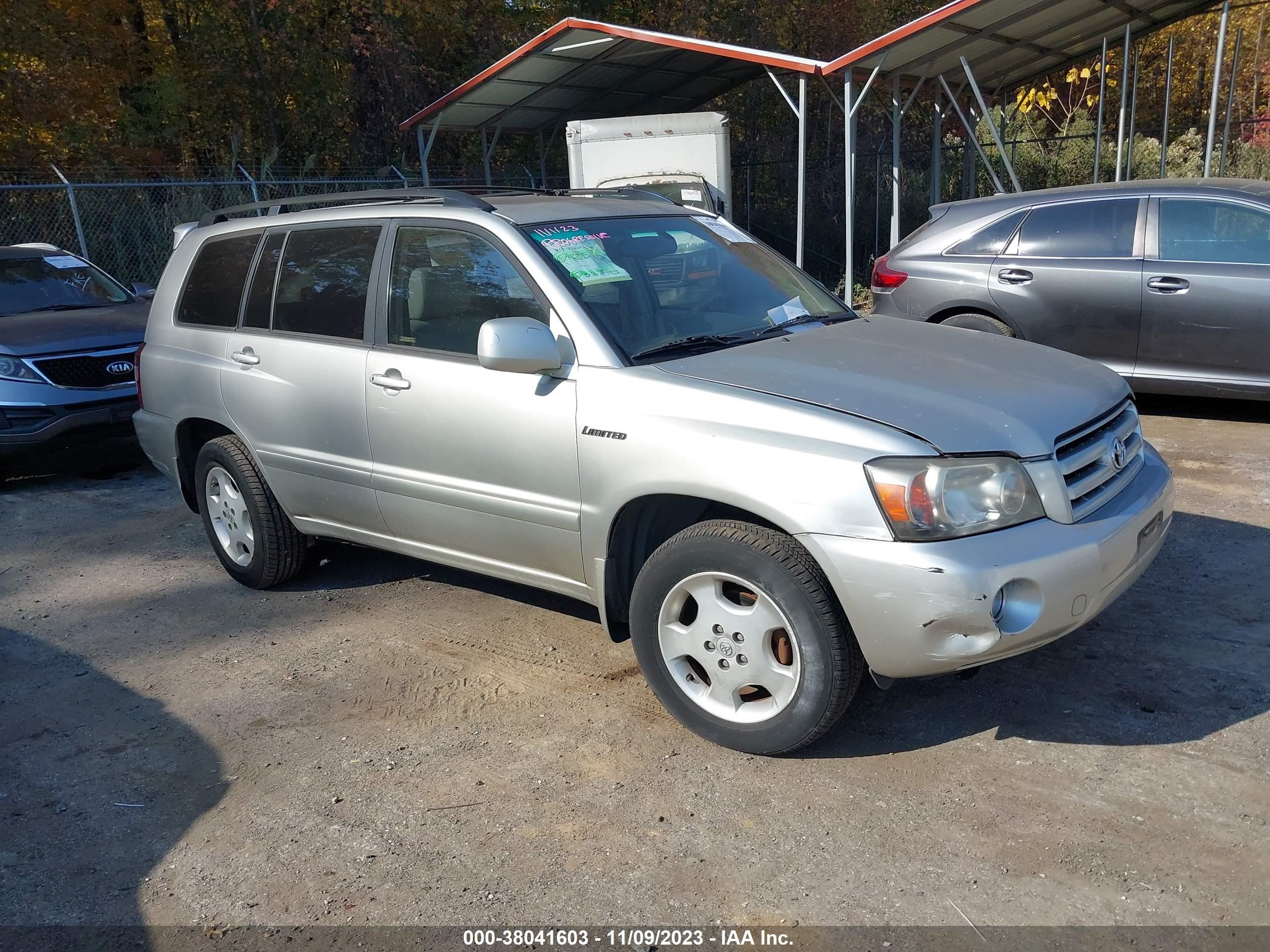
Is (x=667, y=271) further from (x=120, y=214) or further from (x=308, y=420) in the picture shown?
(x=120, y=214)

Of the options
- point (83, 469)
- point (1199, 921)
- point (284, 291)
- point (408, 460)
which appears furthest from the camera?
point (83, 469)

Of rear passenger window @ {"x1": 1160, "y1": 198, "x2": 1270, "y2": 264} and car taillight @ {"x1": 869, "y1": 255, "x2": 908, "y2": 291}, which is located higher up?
rear passenger window @ {"x1": 1160, "y1": 198, "x2": 1270, "y2": 264}

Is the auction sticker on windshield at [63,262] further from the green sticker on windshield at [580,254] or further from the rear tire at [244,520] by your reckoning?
the green sticker on windshield at [580,254]

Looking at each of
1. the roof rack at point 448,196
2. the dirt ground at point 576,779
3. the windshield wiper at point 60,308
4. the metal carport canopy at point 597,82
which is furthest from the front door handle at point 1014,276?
the windshield wiper at point 60,308

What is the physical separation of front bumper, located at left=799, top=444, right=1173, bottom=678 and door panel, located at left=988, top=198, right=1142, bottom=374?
4484 millimetres

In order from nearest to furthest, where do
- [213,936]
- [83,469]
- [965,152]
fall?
[213,936] < [83,469] < [965,152]

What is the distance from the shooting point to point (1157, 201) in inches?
288

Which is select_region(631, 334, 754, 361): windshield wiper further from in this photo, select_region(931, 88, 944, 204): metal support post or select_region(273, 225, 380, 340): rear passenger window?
select_region(931, 88, 944, 204): metal support post

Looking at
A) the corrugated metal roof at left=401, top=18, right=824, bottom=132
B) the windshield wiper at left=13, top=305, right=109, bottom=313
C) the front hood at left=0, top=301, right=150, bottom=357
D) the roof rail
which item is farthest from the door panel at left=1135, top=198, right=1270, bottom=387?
the windshield wiper at left=13, top=305, right=109, bottom=313

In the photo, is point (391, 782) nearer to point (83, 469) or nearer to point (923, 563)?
point (923, 563)

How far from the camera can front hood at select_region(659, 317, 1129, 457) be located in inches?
128

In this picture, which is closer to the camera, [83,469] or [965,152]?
[83,469]

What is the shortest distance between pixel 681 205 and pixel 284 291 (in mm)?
1913

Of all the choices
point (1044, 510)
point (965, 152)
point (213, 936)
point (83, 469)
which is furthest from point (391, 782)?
point (965, 152)
